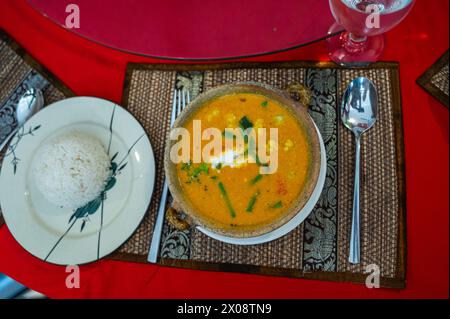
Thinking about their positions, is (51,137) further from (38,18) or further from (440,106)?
(440,106)

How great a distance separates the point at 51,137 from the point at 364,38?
1.13 m

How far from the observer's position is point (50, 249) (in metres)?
1.24

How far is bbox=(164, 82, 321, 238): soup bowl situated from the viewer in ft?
3.76


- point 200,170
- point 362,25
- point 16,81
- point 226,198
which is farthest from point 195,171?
point 16,81

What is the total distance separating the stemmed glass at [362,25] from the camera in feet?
3.60

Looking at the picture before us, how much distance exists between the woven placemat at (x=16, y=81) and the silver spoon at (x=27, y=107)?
2 cm

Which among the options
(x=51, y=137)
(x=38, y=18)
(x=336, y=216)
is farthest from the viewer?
(x=38, y=18)

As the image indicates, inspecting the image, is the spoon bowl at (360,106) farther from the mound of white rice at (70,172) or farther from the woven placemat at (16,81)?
the woven placemat at (16,81)

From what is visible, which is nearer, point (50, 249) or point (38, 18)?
point (50, 249)

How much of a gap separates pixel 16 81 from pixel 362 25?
3.99ft

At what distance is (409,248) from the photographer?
1.21 m

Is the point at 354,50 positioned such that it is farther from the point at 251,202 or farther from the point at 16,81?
the point at 16,81

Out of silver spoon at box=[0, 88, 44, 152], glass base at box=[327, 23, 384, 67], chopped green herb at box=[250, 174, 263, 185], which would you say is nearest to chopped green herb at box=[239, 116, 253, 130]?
chopped green herb at box=[250, 174, 263, 185]
